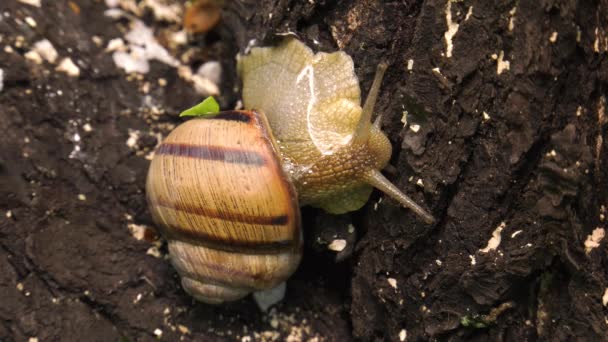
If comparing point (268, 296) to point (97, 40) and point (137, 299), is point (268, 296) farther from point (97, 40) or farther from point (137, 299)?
point (97, 40)

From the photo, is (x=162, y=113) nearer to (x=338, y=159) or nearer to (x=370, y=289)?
(x=338, y=159)

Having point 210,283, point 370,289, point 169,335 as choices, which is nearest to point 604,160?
point 370,289

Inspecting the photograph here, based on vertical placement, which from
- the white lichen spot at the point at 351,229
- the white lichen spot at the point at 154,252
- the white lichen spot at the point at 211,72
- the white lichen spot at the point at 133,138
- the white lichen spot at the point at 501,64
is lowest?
the white lichen spot at the point at 154,252

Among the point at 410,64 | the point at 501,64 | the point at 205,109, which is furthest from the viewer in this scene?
the point at 205,109

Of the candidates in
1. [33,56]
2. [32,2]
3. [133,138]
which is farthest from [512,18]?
[32,2]

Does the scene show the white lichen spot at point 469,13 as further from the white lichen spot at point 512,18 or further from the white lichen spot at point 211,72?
the white lichen spot at point 211,72

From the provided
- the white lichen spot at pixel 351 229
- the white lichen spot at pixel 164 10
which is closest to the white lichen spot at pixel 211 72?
the white lichen spot at pixel 164 10
